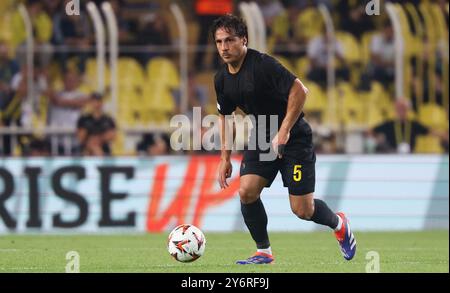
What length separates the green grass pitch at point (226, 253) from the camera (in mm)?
10234

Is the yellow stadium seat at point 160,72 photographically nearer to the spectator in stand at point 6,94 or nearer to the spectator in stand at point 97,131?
the spectator in stand at point 6,94

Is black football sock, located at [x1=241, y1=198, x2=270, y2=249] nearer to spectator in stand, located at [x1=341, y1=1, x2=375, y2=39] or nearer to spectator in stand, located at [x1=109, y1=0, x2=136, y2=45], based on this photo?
spectator in stand, located at [x1=109, y1=0, x2=136, y2=45]

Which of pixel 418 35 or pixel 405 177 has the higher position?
pixel 418 35

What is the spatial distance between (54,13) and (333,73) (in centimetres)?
442

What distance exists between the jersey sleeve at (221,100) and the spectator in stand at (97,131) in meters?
6.28

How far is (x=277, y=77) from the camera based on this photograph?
1007 cm

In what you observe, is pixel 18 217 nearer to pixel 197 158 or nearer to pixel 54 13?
pixel 197 158

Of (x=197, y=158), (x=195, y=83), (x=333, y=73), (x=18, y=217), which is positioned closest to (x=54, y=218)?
(x=18, y=217)

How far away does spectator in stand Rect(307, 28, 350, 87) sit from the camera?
18.8 metres

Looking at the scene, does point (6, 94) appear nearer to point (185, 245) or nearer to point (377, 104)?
point (377, 104)

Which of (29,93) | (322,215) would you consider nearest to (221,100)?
(322,215)

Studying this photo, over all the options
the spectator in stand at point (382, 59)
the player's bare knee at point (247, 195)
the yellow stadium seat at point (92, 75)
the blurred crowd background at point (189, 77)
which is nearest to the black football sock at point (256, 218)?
the player's bare knee at point (247, 195)

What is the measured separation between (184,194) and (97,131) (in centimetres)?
161

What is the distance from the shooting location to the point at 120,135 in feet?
57.2
